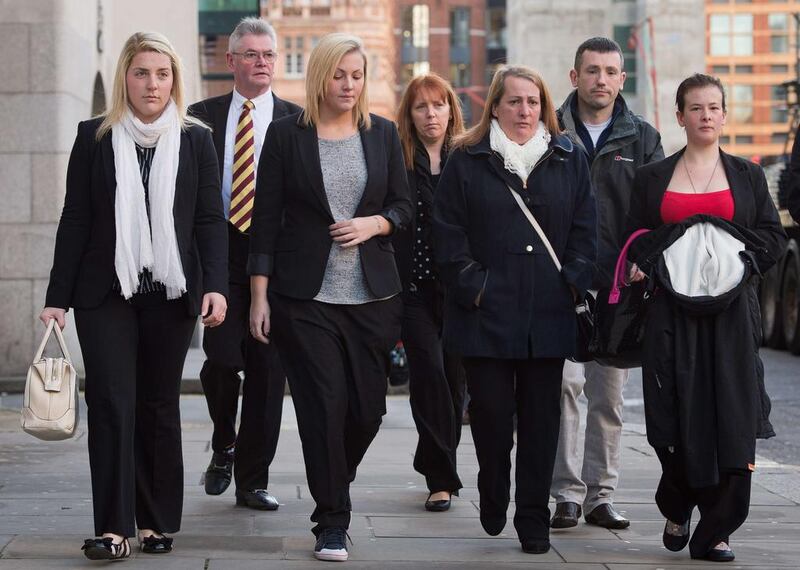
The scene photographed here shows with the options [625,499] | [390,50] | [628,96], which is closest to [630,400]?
[625,499]

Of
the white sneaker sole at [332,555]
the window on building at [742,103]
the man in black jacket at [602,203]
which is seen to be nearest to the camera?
the white sneaker sole at [332,555]

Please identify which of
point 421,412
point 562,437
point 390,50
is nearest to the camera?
point 562,437

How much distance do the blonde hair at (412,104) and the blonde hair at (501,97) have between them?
3.99 feet

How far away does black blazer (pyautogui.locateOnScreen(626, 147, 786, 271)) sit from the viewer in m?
6.24

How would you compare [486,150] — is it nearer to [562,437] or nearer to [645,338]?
[645,338]

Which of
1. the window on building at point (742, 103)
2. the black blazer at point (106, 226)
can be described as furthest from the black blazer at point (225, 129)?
the window on building at point (742, 103)

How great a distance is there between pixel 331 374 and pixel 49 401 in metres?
1.05

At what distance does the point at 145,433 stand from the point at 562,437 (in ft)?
6.20

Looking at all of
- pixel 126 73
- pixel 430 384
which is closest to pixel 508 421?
pixel 430 384

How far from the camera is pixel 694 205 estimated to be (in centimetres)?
629

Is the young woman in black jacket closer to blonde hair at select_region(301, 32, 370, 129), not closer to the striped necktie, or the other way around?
the striped necktie

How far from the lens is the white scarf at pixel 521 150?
6344 mm

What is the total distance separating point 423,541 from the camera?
6.51 meters

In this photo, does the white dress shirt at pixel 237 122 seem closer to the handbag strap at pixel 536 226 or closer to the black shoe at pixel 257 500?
the black shoe at pixel 257 500
